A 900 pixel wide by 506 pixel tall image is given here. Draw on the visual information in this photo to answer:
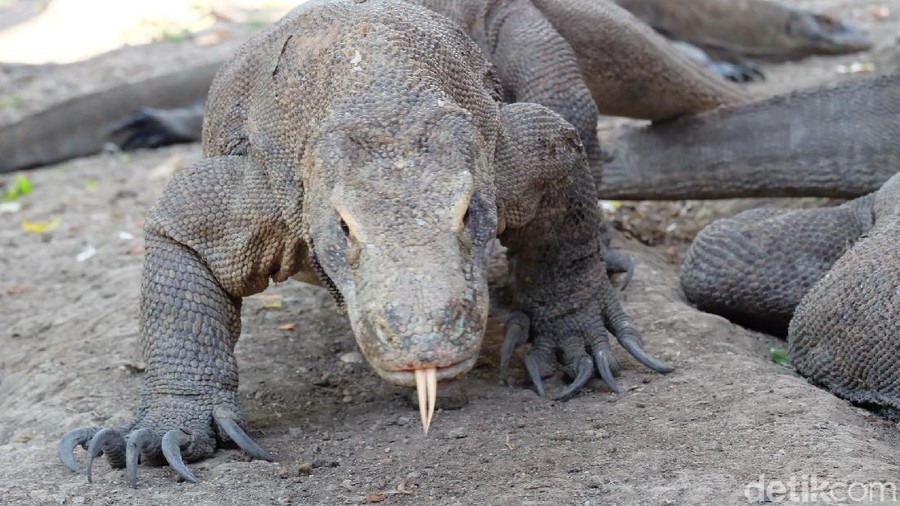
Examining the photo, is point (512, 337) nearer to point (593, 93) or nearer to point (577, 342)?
point (577, 342)

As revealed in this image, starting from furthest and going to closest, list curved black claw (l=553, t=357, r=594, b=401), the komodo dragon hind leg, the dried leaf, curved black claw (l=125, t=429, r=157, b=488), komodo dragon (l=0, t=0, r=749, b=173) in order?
the dried leaf
komodo dragon (l=0, t=0, r=749, b=173)
curved black claw (l=553, t=357, r=594, b=401)
the komodo dragon hind leg
curved black claw (l=125, t=429, r=157, b=488)

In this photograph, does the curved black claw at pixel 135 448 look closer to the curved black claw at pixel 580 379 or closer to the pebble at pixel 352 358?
the pebble at pixel 352 358

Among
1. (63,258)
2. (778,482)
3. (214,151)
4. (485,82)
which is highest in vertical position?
(485,82)

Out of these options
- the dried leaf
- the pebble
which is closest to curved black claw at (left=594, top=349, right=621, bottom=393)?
the pebble

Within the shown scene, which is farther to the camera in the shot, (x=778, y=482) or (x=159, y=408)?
(x=159, y=408)

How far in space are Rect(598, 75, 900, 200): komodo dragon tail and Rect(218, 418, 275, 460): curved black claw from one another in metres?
2.93

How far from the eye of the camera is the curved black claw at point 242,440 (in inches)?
141

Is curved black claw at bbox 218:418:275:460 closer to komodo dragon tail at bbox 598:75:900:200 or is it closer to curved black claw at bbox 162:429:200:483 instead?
curved black claw at bbox 162:429:200:483

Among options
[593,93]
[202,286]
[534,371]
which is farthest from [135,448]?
[593,93]

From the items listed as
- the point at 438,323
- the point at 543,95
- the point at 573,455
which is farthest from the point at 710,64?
the point at 438,323

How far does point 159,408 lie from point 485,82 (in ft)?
4.89

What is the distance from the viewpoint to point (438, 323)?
104 inches

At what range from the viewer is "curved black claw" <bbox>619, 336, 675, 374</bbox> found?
4129 mm

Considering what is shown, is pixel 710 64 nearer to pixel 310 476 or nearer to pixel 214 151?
pixel 214 151
